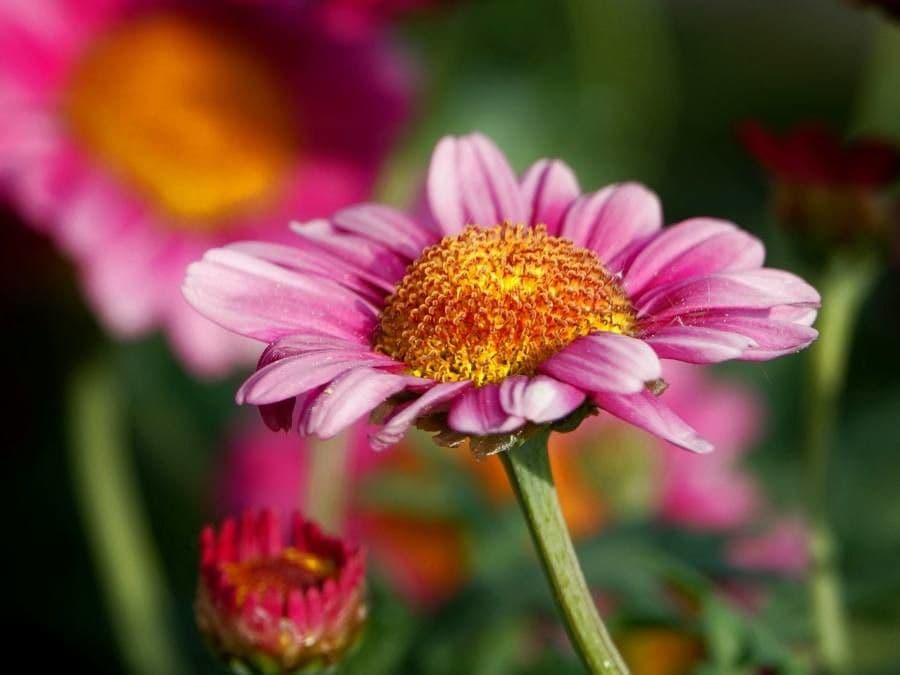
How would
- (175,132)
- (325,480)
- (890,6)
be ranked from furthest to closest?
(175,132) → (325,480) → (890,6)

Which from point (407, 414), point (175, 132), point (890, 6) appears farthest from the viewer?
point (175, 132)

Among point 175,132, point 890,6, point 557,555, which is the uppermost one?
point 175,132

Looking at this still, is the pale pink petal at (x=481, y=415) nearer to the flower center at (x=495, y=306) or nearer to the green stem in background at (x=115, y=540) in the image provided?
the flower center at (x=495, y=306)

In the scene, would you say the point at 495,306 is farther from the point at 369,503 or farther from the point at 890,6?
the point at 369,503

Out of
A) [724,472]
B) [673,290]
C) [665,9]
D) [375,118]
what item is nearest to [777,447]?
[724,472]

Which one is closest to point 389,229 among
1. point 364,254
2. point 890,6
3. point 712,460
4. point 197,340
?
point 364,254

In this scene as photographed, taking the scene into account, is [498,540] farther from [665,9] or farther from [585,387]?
[665,9]

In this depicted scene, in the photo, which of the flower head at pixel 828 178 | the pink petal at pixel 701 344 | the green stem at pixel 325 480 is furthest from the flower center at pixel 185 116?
the pink petal at pixel 701 344
